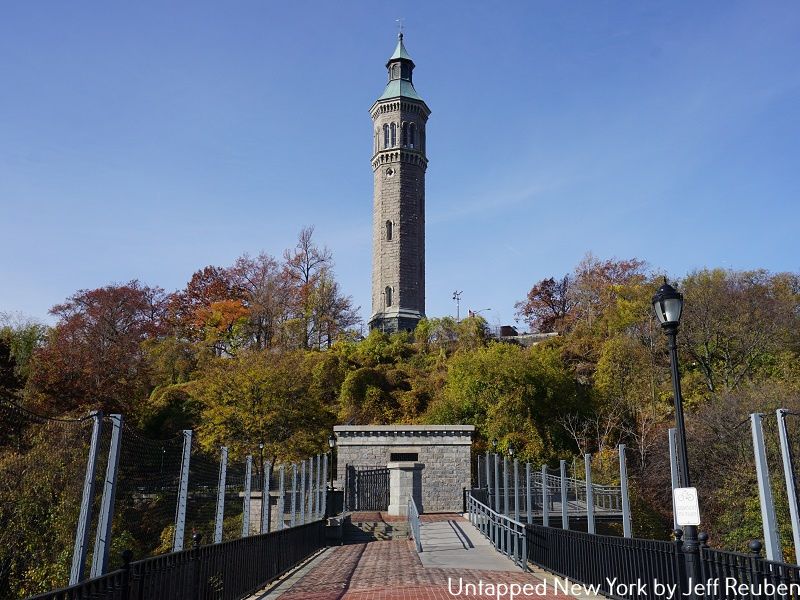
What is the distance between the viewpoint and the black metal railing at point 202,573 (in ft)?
17.4

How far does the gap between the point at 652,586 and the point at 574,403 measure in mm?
29312

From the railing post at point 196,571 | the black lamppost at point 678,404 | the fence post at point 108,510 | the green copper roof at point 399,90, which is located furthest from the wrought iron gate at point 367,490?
the green copper roof at point 399,90

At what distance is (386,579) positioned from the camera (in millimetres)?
11094

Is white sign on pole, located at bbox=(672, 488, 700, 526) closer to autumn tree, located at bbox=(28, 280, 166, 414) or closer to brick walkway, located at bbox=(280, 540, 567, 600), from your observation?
brick walkway, located at bbox=(280, 540, 567, 600)

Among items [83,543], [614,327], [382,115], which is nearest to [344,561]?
[83,543]

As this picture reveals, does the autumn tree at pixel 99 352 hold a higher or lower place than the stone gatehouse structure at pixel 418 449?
higher

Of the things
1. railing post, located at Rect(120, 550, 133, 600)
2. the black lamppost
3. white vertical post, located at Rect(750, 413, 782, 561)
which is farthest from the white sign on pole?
railing post, located at Rect(120, 550, 133, 600)

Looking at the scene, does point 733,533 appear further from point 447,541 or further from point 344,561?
point 344,561

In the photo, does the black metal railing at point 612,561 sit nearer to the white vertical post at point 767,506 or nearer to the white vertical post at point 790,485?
the white vertical post at point 767,506

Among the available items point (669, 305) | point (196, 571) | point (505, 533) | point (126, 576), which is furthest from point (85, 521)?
point (505, 533)

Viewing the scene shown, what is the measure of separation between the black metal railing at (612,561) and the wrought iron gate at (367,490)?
13.9 meters

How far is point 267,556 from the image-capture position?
10977 mm

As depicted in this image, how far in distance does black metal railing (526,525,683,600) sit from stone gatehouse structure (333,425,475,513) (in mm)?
14724

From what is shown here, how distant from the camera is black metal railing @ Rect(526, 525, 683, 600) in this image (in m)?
8.19
